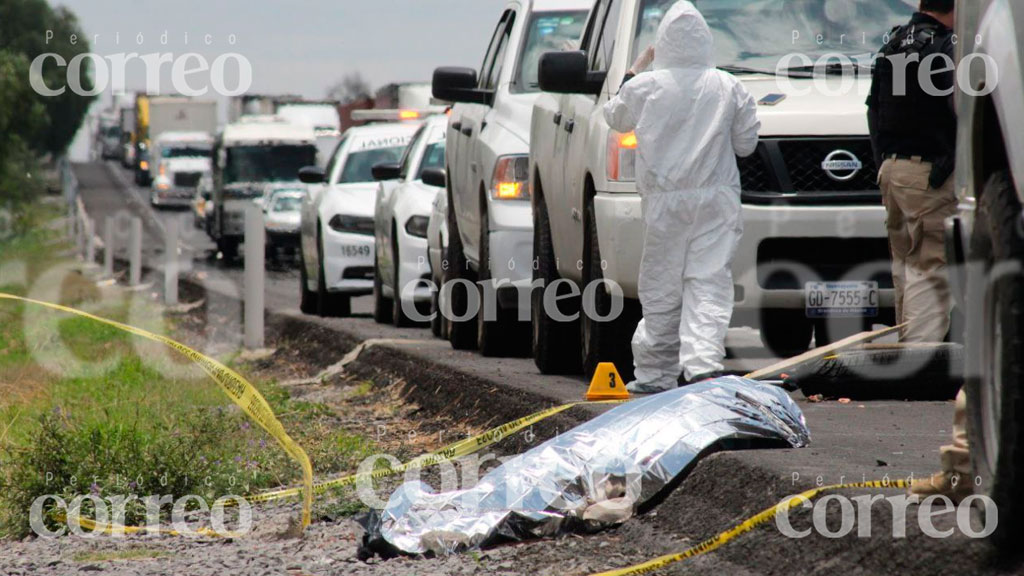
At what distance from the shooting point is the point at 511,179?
1092 centimetres

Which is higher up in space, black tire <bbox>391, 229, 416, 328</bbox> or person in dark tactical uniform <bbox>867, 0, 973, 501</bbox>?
person in dark tactical uniform <bbox>867, 0, 973, 501</bbox>

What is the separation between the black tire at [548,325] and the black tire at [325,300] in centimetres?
829

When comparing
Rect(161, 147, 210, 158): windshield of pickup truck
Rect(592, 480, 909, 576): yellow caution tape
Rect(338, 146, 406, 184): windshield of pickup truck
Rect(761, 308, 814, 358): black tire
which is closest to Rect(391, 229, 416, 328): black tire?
Rect(338, 146, 406, 184): windshield of pickup truck

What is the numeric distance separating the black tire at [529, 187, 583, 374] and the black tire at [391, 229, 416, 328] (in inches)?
205

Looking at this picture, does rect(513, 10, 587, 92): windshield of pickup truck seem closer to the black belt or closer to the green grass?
the green grass

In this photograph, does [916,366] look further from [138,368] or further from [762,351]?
[138,368]

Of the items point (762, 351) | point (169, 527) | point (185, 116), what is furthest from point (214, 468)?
point (185, 116)

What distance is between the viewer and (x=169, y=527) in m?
6.64

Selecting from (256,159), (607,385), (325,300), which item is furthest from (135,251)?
(607,385)

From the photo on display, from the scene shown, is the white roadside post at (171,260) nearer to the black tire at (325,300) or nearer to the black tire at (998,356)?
the black tire at (325,300)

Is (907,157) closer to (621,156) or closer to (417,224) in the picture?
(621,156)

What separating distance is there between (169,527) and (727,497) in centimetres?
222

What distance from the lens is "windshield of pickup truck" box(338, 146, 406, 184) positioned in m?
18.8

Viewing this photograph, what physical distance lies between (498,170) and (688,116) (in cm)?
322
